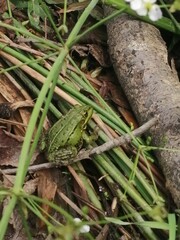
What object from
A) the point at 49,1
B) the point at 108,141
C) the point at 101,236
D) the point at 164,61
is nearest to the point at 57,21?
the point at 49,1

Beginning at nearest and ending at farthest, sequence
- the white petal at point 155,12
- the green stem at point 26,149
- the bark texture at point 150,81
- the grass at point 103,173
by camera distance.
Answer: the green stem at point 26,149
the white petal at point 155,12
the grass at point 103,173
the bark texture at point 150,81

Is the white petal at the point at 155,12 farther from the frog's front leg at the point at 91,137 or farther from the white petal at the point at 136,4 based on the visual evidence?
the frog's front leg at the point at 91,137

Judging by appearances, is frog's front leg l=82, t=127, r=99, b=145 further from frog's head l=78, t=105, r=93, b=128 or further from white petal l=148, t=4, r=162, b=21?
white petal l=148, t=4, r=162, b=21

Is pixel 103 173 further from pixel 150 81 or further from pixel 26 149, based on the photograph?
pixel 26 149

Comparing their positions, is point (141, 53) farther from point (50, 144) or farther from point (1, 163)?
point (1, 163)

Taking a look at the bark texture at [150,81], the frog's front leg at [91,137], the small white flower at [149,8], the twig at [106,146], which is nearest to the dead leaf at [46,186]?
the twig at [106,146]

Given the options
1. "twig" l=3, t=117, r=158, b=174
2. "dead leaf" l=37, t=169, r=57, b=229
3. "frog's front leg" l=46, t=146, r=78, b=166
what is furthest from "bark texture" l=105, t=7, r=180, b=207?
"dead leaf" l=37, t=169, r=57, b=229

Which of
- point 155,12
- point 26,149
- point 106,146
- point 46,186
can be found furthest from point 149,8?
point 46,186
